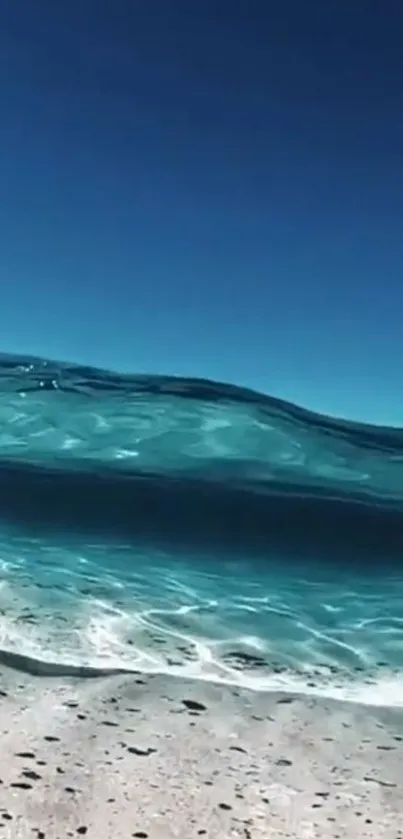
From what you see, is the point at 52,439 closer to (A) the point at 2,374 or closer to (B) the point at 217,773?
(A) the point at 2,374

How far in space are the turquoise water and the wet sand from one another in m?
0.28

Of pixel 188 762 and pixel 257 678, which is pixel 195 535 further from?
pixel 188 762

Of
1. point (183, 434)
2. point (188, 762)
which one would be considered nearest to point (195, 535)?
point (183, 434)

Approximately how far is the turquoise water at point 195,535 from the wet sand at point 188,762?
28cm

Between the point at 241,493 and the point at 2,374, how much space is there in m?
4.27

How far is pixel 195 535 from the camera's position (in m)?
6.71

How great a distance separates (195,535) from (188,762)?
4.14 metres

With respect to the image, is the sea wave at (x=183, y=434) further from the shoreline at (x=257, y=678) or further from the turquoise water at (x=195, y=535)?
the shoreline at (x=257, y=678)

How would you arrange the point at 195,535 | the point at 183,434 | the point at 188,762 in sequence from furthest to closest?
the point at 183,434
the point at 195,535
the point at 188,762

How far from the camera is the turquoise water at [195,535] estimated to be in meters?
3.87

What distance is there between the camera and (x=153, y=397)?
10562mm

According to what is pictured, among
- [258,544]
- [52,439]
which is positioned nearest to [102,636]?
[258,544]

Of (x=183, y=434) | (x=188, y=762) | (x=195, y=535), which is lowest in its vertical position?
(x=188, y=762)

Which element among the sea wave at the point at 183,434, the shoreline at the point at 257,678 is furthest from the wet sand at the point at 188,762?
the sea wave at the point at 183,434
